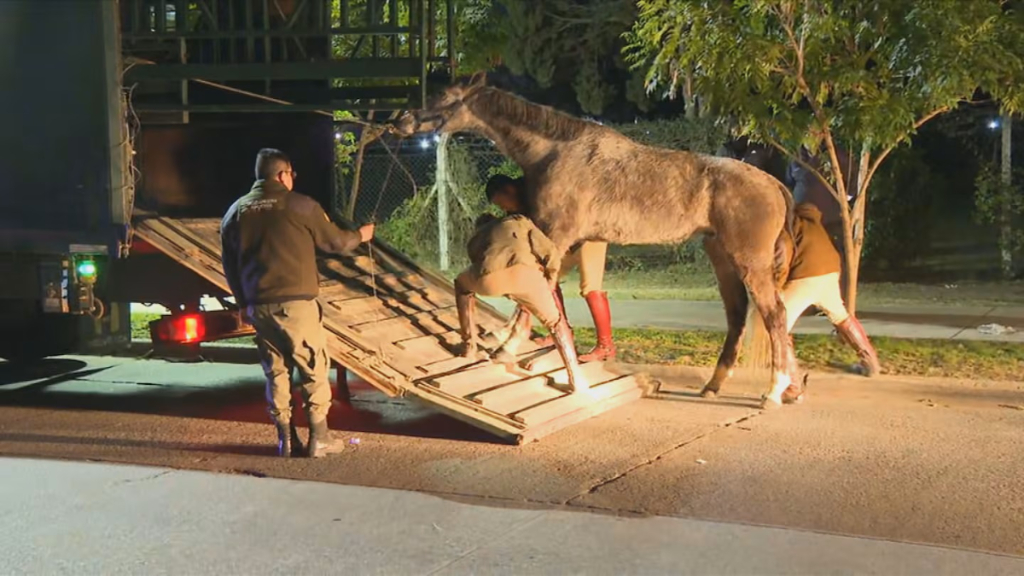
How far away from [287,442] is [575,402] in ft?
6.72

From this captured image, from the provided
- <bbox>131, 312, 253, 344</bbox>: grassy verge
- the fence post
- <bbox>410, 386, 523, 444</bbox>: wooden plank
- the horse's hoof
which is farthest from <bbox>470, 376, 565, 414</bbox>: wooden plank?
the fence post

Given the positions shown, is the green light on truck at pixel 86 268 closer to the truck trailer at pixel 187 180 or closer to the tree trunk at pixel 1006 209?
the truck trailer at pixel 187 180

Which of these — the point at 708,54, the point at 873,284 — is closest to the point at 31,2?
the point at 708,54

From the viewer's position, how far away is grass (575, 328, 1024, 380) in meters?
8.85

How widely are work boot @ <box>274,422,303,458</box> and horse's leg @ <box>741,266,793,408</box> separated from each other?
3.44 metres

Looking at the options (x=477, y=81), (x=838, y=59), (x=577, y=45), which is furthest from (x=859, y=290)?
(x=577, y=45)

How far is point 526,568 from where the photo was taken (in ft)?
15.5

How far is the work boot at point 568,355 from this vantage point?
24.8 feet

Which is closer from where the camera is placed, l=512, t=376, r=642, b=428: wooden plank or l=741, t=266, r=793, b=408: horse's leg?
l=512, t=376, r=642, b=428: wooden plank

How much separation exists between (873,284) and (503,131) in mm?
9513

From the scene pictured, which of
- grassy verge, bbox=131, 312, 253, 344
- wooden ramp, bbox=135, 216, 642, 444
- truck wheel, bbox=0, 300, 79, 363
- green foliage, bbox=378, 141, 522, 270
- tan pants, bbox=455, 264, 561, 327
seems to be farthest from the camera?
green foliage, bbox=378, 141, 522, 270

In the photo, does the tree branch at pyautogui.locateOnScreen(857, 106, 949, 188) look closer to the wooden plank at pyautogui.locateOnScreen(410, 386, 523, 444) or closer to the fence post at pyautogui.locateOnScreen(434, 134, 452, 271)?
Answer: the wooden plank at pyautogui.locateOnScreen(410, 386, 523, 444)

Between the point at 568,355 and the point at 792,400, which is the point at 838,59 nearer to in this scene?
the point at 792,400

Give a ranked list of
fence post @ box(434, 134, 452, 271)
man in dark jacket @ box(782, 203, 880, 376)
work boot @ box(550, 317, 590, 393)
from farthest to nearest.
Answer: fence post @ box(434, 134, 452, 271)
man in dark jacket @ box(782, 203, 880, 376)
work boot @ box(550, 317, 590, 393)
